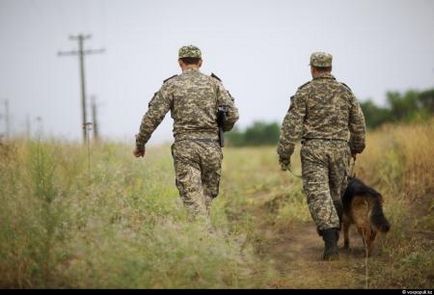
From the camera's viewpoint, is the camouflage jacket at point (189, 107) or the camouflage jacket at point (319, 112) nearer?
the camouflage jacket at point (189, 107)

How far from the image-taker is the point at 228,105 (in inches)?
290

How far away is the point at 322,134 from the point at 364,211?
1.08 metres

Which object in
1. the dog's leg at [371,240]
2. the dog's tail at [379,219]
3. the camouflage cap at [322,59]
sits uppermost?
the camouflage cap at [322,59]

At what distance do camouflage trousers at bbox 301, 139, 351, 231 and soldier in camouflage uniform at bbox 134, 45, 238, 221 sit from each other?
102 centimetres

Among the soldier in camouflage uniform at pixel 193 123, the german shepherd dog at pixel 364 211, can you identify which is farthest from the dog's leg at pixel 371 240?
the soldier in camouflage uniform at pixel 193 123

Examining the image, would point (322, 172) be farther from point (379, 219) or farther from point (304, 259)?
point (304, 259)

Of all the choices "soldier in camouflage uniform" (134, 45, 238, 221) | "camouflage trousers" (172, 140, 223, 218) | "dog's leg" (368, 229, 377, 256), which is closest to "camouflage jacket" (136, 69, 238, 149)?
"soldier in camouflage uniform" (134, 45, 238, 221)

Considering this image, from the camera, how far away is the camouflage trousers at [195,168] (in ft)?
23.3

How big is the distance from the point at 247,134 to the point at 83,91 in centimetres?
4120

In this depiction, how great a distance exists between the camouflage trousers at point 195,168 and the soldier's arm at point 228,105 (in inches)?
11.8

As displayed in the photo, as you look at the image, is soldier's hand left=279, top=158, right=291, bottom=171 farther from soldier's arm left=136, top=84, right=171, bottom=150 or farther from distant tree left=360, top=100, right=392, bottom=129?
distant tree left=360, top=100, right=392, bottom=129

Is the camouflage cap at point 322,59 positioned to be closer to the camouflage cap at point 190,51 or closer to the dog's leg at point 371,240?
the camouflage cap at point 190,51

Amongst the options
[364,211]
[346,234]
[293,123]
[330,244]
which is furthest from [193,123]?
[346,234]
